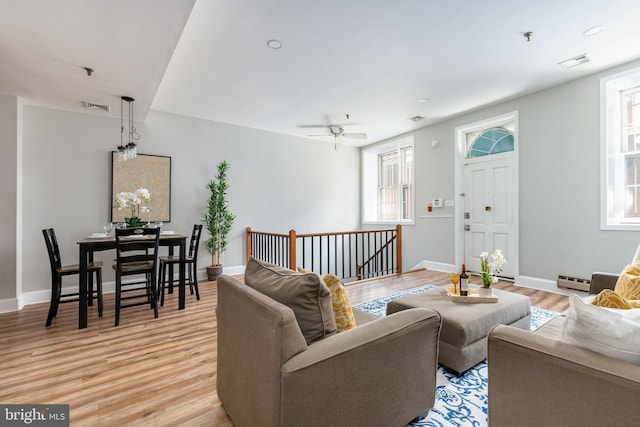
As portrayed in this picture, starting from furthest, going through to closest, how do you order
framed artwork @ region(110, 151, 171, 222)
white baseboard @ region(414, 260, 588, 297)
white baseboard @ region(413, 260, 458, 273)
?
white baseboard @ region(413, 260, 458, 273) < framed artwork @ region(110, 151, 171, 222) < white baseboard @ region(414, 260, 588, 297)

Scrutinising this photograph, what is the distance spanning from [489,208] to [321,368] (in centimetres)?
468

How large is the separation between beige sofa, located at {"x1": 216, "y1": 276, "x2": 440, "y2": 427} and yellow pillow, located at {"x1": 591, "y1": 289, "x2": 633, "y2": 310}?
68 centimetres

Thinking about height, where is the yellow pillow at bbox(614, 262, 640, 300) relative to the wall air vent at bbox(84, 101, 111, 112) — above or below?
below

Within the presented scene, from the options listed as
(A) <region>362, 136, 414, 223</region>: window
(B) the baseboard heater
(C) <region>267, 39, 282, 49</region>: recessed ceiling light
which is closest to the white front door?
(B) the baseboard heater

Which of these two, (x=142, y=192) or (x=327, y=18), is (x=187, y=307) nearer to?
(x=142, y=192)

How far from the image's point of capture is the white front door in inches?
179

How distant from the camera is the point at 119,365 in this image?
219 cm

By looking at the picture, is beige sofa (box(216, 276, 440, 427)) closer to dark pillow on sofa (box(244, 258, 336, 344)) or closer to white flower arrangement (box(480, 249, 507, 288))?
dark pillow on sofa (box(244, 258, 336, 344))

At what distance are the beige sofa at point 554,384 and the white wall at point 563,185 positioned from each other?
3.60 metres

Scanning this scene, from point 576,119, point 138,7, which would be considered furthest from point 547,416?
point 576,119

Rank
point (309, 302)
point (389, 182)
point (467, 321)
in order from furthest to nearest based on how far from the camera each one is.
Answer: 1. point (389, 182)
2. point (467, 321)
3. point (309, 302)

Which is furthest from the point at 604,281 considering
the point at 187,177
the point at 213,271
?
the point at 187,177
